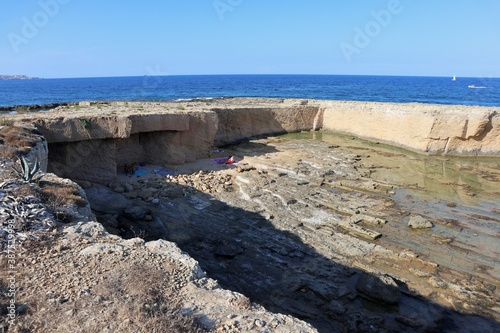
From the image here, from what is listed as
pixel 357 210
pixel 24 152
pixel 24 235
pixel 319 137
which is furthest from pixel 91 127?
pixel 319 137

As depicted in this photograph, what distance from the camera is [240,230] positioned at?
29.6 ft

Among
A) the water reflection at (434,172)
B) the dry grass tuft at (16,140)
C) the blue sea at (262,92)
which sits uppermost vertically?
the dry grass tuft at (16,140)

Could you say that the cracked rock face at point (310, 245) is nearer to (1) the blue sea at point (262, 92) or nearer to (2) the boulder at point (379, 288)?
(2) the boulder at point (379, 288)

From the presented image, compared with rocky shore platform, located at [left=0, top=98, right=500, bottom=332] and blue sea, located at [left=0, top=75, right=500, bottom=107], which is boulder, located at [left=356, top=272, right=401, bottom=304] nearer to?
rocky shore platform, located at [left=0, top=98, right=500, bottom=332]

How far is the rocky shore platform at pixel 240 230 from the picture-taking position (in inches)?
147

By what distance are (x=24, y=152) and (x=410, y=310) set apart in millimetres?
8409

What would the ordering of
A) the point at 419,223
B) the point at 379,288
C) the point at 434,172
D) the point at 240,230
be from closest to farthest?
the point at 379,288 → the point at 240,230 → the point at 419,223 → the point at 434,172

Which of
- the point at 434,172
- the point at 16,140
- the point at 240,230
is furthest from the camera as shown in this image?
the point at 434,172

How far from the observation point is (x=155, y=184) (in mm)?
11695

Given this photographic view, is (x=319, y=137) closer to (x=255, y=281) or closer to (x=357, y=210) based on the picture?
(x=357, y=210)

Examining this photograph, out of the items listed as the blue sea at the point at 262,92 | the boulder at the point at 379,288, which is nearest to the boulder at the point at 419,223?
the boulder at the point at 379,288

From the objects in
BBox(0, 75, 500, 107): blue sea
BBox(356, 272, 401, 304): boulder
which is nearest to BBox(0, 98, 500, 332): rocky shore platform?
BBox(356, 272, 401, 304): boulder

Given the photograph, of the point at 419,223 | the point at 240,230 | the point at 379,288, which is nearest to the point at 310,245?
the point at 240,230

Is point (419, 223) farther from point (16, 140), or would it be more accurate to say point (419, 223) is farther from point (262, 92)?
point (262, 92)
